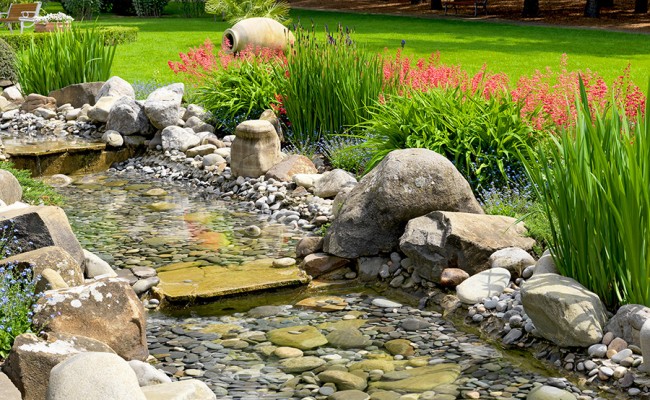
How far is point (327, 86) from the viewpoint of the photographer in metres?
10.1

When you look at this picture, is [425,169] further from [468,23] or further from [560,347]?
[468,23]

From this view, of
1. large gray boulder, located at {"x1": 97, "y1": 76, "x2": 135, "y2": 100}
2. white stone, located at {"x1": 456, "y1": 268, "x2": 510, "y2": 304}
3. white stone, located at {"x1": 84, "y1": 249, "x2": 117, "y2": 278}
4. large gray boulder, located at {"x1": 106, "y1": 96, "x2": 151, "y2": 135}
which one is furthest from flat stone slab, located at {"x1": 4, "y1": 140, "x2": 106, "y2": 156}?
white stone, located at {"x1": 456, "y1": 268, "x2": 510, "y2": 304}

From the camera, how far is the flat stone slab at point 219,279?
6441 mm

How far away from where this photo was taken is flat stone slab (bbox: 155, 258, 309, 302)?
6.44 meters

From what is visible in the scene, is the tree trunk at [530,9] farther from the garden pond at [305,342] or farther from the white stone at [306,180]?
the garden pond at [305,342]

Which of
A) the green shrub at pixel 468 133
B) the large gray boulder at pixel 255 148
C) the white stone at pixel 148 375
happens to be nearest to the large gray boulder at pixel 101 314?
the white stone at pixel 148 375

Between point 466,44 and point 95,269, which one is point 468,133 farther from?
point 466,44

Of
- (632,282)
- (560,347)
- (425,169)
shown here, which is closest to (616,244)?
(632,282)

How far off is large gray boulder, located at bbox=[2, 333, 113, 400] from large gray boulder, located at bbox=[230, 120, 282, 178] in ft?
17.4

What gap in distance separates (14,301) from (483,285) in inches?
122

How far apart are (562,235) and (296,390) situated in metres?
1.94

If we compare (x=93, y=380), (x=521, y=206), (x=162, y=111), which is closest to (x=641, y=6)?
(x=162, y=111)

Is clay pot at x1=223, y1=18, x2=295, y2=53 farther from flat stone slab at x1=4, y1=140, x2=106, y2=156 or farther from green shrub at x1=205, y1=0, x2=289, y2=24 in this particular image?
flat stone slab at x1=4, y1=140, x2=106, y2=156

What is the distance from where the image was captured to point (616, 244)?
525 cm
